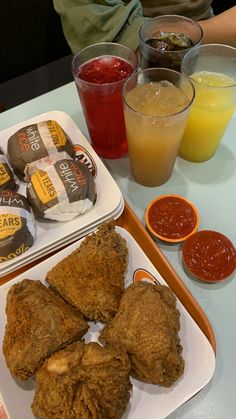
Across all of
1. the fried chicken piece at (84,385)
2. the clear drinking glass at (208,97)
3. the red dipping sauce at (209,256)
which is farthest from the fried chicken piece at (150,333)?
the clear drinking glass at (208,97)

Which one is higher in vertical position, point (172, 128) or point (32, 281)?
point (172, 128)

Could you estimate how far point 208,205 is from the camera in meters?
1.13

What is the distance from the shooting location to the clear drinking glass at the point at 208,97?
3.42 feet

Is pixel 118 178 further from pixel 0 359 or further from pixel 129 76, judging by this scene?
pixel 0 359

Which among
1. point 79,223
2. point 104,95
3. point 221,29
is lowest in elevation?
point 79,223

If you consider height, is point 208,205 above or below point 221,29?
below

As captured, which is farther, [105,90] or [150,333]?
[105,90]

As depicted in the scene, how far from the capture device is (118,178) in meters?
1.22

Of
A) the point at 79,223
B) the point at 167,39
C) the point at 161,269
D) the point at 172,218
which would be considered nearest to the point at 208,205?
the point at 172,218

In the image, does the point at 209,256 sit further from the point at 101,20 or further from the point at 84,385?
the point at 101,20

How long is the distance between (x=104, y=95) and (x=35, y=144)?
24 centimetres

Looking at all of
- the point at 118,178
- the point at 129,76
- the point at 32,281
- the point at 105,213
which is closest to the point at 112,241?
the point at 105,213

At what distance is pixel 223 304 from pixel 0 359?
546mm

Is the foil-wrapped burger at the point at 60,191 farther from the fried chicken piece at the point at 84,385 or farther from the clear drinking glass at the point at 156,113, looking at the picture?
the fried chicken piece at the point at 84,385
